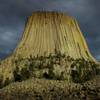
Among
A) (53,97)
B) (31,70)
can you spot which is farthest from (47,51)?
(53,97)

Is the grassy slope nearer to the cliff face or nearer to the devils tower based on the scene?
the devils tower

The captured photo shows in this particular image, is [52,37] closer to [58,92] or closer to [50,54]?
[50,54]

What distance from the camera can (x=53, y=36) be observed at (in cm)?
8469

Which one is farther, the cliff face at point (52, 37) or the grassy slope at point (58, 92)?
the cliff face at point (52, 37)

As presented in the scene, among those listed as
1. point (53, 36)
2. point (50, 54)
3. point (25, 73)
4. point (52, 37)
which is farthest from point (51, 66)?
point (53, 36)

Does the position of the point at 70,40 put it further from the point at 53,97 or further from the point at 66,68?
the point at 53,97

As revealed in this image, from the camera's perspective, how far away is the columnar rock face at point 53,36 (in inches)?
3228

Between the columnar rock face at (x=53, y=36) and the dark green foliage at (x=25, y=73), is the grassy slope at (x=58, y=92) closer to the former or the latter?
the dark green foliage at (x=25, y=73)

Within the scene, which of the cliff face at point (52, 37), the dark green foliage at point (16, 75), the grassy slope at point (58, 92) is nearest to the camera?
the grassy slope at point (58, 92)

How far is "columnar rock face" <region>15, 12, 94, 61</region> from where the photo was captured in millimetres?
82000

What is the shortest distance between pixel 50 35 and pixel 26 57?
8979mm

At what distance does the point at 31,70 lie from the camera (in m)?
71.8

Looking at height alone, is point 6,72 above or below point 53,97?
above

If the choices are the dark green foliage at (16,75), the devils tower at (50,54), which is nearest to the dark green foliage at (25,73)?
the devils tower at (50,54)
